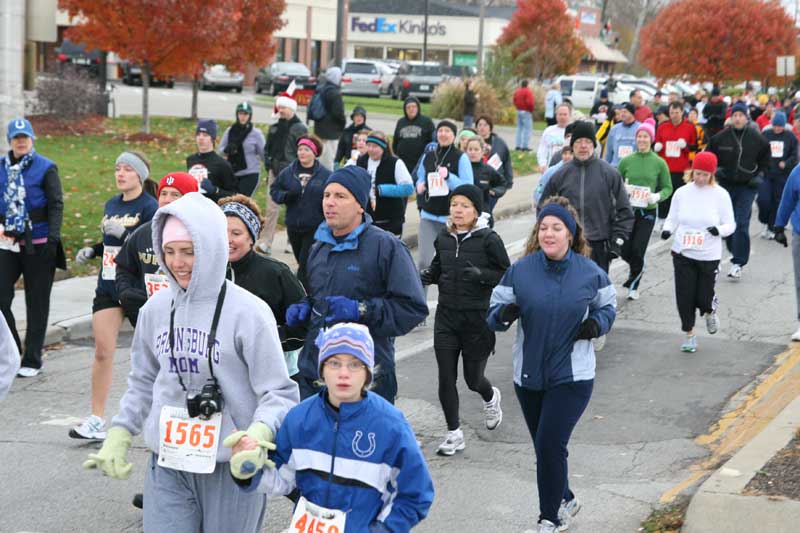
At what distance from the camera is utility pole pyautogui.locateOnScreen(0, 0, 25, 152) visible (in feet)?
41.8

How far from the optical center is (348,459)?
4316mm

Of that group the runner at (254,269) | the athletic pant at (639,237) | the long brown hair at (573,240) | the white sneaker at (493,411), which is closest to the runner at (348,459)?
the runner at (254,269)

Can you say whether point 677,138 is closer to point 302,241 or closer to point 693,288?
point 693,288

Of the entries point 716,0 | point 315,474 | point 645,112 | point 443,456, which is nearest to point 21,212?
point 443,456

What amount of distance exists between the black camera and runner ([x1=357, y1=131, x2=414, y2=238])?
738cm

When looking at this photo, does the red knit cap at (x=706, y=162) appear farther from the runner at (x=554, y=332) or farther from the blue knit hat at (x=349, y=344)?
the blue knit hat at (x=349, y=344)

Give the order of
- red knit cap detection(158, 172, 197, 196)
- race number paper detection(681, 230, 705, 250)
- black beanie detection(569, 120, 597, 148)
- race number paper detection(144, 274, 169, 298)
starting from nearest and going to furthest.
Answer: race number paper detection(144, 274, 169, 298), red knit cap detection(158, 172, 197, 196), black beanie detection(569, 120, 597, 148), race number paper detection(681, 230, 705, 250)

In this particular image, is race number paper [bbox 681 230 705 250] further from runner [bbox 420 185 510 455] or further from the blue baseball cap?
the blue baseball cap

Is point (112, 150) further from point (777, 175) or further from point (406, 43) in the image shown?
point (406, 43)

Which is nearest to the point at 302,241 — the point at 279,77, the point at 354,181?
the point at 354,181

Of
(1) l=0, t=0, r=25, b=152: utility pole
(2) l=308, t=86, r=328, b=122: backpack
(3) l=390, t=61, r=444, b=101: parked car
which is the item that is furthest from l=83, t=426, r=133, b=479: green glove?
(3) l=390, t=61, r=444, b=101: parked car

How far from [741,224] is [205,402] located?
38.2ft

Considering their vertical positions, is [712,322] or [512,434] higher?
[712,322]

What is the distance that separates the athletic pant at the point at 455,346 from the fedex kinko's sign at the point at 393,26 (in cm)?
7739
